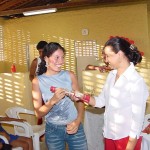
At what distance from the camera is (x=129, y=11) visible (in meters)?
5.82

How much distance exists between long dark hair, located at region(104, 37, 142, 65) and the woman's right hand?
1.35 feet

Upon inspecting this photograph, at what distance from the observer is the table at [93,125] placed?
2561mm

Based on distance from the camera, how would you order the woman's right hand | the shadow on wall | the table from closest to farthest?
1. the woman's right hand
2. the table
3. the shadow on wall

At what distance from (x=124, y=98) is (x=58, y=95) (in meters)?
0.41

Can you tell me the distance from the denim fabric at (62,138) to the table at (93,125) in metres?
0.84

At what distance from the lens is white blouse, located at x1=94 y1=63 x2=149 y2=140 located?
1.41m


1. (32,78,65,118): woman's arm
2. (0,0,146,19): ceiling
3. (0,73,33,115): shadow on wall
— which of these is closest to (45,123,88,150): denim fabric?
(32,78,65,118): woman's arm

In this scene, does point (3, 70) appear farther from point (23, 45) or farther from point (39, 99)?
point (39, 99)

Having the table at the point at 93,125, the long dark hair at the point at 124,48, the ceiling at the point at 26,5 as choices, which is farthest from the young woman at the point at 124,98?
the ceiling at the point at 26,5

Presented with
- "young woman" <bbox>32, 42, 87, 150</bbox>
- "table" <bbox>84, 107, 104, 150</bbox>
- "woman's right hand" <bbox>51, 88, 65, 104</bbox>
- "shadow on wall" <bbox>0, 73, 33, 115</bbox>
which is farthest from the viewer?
"shadow on wall" <bbox>0, 73, 33, 115</bbox>

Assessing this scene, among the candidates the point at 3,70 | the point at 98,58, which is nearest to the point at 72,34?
the point at 98,58

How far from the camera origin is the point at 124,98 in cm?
146

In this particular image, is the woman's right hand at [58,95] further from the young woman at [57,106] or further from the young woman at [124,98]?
the young woman at [124,98]

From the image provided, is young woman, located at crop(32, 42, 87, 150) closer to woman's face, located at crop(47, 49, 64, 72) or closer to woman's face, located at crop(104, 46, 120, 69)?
woman's face, located at crop(47, 49, 64, 72)
